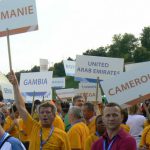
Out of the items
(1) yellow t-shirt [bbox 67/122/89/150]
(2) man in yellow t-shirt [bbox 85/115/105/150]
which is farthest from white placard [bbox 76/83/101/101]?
(2) man in yellow t-shirt [bbox 85/115/105/150]

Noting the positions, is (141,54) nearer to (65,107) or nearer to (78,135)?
(65,107)


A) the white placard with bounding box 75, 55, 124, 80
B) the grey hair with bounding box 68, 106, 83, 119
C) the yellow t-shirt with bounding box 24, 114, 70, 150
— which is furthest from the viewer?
the white placard with bounding box 75, 55, 124, 80

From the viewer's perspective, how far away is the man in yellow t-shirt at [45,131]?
5879 mm

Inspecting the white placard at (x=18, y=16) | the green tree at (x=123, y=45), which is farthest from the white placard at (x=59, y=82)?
the green tree at (x=123, y=45)

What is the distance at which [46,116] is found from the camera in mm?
5938

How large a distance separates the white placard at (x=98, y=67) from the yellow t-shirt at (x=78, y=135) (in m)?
5.41

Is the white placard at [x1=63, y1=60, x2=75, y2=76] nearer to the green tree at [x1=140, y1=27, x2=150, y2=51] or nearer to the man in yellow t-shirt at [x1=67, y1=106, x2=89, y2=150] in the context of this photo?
the man in yellow t-shirt at [x1=67, y1=106, x2=89, y2=150]

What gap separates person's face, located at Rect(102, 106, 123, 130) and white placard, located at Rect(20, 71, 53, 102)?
886 centimetres

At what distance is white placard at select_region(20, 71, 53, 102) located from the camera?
46.1ft

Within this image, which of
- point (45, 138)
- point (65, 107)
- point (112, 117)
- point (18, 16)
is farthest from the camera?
point (65, 107)

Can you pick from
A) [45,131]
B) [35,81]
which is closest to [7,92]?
[35,81]

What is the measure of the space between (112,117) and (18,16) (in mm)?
3681

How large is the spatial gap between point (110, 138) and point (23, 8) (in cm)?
393

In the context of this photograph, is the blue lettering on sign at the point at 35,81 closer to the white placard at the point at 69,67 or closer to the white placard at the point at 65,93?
the white placard at the point at 69,67
